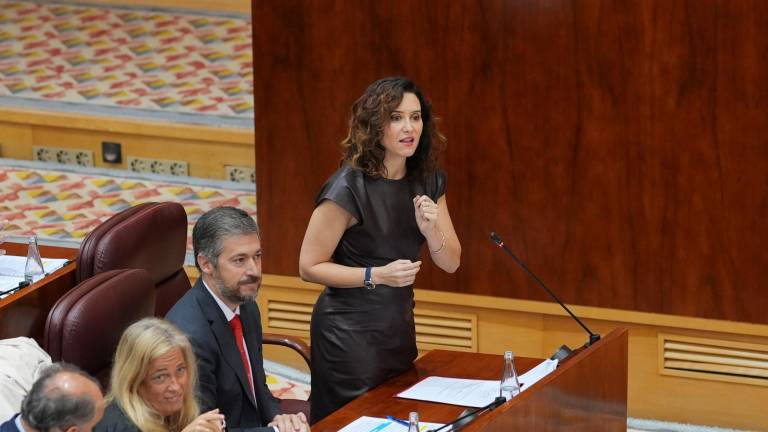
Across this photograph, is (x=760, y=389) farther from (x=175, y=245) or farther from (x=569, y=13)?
(x=175, y=245)

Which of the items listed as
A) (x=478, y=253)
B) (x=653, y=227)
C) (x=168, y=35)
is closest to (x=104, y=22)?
(x=168, y=35)

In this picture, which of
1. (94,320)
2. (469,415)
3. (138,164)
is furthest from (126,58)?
(469,415)

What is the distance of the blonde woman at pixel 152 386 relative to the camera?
2.11 meters

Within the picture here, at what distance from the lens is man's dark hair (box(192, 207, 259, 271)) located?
2.42m

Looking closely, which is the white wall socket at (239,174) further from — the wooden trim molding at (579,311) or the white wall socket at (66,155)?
the wooden trim molding at (579,311)

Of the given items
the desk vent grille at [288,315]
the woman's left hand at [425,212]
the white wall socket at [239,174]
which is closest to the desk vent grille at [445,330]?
the desk vent grille at [288,315]

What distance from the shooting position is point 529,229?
3791 millimetres

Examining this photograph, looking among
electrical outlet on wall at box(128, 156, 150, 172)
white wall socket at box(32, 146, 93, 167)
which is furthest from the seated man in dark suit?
white wall socket at box(32, 146, 93, 167)

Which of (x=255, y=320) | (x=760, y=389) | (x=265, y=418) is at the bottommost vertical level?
(x=760, y=389)

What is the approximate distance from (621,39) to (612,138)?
271 mm

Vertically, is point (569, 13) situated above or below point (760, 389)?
above

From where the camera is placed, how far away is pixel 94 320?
2.47 meters

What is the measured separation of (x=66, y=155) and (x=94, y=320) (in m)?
3.11

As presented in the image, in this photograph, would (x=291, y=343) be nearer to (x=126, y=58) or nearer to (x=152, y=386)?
(x=152, y=386)
